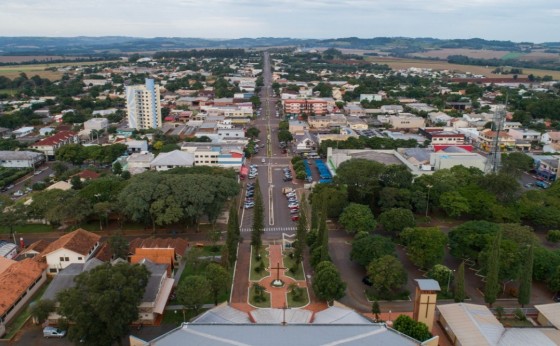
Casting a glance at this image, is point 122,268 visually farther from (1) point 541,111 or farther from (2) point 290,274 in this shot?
(1) point 541,111

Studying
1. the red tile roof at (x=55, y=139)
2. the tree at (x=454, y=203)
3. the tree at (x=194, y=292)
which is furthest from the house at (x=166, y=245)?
the red tile roof at (x=55, y=139)

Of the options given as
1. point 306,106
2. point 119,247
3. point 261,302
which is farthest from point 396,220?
point 306,106

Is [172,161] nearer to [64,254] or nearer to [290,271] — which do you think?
[64,254]

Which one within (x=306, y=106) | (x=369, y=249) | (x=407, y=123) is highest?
(x=306, y=106)

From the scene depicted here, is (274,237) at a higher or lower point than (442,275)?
lower

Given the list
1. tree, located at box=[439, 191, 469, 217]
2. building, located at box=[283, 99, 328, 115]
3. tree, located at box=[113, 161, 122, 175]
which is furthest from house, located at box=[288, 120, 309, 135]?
tree, located at box=[439, 191, 469, 217]

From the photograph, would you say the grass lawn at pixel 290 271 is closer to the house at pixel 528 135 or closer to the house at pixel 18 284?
the house at pixel 18 284

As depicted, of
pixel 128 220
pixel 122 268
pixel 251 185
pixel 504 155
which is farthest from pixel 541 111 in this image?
pixel 122 268
